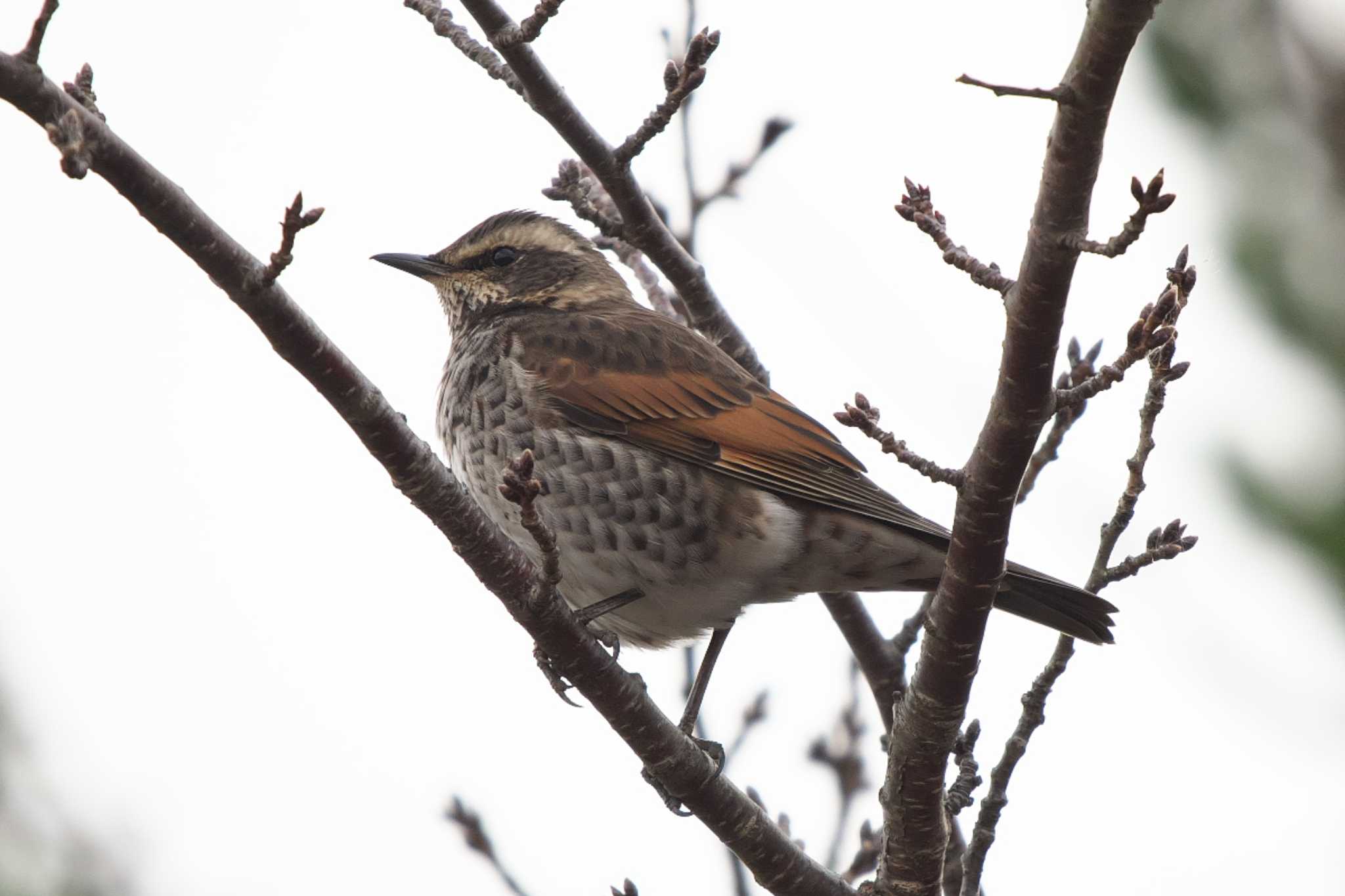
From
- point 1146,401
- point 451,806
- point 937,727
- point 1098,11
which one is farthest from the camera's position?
point 451,806

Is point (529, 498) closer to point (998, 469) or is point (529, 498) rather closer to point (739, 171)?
point (998, 469)

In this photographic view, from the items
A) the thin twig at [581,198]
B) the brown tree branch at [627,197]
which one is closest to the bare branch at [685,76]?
the brown tree branch at [627,197]

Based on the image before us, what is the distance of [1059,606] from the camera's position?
502 centimetres

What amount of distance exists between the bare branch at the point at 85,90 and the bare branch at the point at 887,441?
2.11m

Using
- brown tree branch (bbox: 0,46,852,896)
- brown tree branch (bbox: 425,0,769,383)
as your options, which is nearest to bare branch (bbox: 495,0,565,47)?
brown tree branch (bbox: 425,0,769,383)

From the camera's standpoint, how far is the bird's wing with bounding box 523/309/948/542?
5.86 metres

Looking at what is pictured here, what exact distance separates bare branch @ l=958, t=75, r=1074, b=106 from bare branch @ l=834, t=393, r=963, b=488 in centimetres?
110

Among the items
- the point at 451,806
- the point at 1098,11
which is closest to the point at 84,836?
the point at 451,806

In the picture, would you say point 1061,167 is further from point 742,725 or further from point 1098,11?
point 742,725

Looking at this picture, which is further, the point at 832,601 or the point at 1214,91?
the point at 832,601

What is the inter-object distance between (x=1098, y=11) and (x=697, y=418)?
3.48 meters

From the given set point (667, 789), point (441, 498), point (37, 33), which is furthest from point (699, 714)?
point (37, 33)

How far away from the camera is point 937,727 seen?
14.2 ft

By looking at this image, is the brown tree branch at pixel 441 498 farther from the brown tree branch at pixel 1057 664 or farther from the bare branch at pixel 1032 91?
the bare branch at pixel 1032 91
